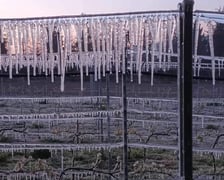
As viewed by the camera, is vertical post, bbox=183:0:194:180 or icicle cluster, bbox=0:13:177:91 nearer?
vertical post, bbox=183:0:194:180

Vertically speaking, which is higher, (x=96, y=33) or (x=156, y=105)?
(x=96, y=33)

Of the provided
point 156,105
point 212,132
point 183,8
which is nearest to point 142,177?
point 183,8

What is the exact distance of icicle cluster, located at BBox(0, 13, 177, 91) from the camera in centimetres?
461

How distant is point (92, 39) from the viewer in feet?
15.5

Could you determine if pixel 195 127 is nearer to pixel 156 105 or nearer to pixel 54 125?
pixel 54 125

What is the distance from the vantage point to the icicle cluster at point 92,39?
4.61 meters

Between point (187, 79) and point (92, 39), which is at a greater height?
point (92, 39)

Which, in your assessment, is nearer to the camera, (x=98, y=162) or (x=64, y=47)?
(x=64, y=47)

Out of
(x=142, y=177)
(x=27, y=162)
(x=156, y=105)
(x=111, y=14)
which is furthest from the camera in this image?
(x=156, y=105)

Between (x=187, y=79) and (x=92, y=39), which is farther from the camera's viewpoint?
(x=92, y=39)

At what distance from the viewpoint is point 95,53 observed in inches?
189

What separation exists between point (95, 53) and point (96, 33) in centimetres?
19

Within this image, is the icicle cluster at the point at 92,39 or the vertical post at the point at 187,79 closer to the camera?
the vertical post at the point at 187,79

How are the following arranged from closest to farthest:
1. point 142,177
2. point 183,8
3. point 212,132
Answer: point 183,8
point 142,177
point 212,132
